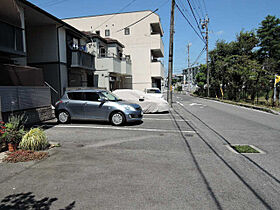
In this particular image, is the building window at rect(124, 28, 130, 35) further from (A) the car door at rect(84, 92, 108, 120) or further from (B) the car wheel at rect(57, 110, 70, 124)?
(B) the car wheel at rect(57, 110, 70, 124)

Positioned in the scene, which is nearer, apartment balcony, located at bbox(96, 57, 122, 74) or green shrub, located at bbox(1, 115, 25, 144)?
green shrub, located at bbox(1, 115, 25, 144)

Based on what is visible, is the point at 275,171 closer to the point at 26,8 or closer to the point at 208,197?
the point at 208,197

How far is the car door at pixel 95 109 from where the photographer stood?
29.5 feet

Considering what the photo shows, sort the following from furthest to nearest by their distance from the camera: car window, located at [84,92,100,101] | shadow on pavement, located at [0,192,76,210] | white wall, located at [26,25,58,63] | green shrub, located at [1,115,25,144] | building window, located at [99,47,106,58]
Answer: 1. building window, located at [99,47,106,58]
2. white wall, located at [26,25,58,63]
3. car window, located at [84,92,100,101]
4. green shrub, located at [1,115,25,144]
5. shadow on pavement, located at [0,192,76,210]

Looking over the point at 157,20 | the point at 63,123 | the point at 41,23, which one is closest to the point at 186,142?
the point at 63,123

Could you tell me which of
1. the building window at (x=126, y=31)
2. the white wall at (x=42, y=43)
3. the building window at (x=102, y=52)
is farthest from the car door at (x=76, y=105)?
the building window at (x=126, y=31)

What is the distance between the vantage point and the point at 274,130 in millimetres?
8297

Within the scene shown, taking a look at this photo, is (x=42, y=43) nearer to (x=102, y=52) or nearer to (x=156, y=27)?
(x=102, y=52)

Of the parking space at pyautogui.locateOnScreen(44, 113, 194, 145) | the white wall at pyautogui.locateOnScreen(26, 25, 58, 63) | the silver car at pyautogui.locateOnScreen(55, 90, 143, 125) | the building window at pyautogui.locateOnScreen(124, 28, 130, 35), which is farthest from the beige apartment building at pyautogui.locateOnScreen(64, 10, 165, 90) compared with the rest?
the parking space at pyautogui.locateOnScreen(44, 113, 194, 145)

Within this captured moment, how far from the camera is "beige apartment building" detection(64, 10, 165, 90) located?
29047 mm

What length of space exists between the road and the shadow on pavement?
1 cm

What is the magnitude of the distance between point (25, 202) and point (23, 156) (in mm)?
2220

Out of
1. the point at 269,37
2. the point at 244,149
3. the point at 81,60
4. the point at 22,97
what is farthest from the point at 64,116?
the point at 269,37

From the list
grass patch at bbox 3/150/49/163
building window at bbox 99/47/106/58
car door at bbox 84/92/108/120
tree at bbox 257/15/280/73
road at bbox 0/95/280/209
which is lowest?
road at bbox 0/95/280/209
